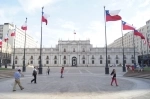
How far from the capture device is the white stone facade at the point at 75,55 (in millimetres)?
113812

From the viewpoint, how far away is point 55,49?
117 m

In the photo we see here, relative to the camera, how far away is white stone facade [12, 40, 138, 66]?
113812mm

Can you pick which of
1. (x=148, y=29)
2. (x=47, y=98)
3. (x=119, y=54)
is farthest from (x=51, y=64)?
(x=47, y=98)

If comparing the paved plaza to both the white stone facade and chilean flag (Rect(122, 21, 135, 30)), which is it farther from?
the white stone facade

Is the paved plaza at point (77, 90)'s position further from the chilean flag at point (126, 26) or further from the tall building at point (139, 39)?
the tall building at point (139, 39)

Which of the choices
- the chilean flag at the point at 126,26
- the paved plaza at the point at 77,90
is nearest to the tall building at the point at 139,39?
the chilean flag at the point at 126,26

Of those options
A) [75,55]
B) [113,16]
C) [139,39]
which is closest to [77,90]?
[113,16]

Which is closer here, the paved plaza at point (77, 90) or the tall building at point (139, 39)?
the paved plaza at point (77, 90)

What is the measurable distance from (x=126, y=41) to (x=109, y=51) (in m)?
32.0

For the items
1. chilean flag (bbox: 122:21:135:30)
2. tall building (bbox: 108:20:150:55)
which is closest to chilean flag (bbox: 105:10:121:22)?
chilean flag (bbox: 122:21:135:30)

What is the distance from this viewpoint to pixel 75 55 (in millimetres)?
115250

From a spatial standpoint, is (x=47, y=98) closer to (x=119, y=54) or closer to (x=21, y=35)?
(x=119, y=54)

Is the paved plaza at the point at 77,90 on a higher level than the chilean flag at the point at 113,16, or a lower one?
lower

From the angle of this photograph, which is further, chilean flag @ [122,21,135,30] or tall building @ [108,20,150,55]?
tall building @ [108,20,150,55]
